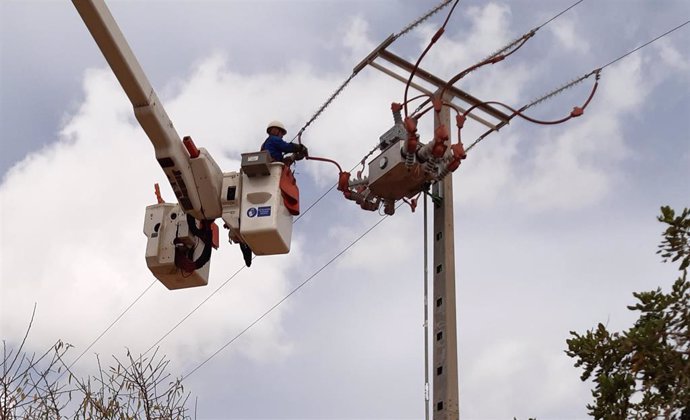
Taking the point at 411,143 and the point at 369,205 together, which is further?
the point at 369,205

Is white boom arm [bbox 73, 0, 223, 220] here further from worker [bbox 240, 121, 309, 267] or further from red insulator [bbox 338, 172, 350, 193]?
red insulator [bbox 338, 172, 350, 193]

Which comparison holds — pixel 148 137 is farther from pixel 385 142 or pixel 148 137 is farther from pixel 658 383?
pixel 658 383

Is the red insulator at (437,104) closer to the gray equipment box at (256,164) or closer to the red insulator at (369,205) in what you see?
the red insulator at (369,205)

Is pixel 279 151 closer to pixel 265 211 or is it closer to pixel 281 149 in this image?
pixel 281 149

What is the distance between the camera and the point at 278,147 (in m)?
9.32

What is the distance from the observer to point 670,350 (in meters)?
6.84

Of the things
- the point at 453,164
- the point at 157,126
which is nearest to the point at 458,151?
the point at 453,164

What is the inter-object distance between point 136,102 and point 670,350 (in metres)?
4.47

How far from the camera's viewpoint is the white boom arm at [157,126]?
7.76 m

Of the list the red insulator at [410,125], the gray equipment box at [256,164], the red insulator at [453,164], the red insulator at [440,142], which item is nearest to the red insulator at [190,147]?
the gray equipment box at [256,164]

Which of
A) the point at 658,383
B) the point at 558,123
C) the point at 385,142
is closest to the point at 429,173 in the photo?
the point at 385,142

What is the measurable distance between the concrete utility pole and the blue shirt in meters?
1.46

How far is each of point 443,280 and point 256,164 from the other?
1.92m

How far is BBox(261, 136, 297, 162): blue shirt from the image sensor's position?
9.29m
